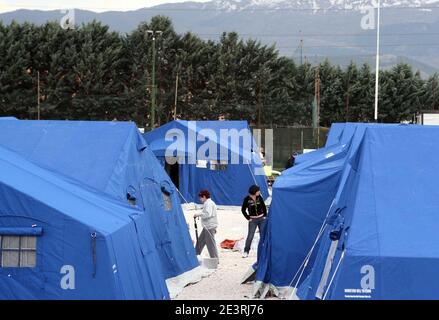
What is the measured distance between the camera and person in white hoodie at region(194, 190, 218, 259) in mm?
13359

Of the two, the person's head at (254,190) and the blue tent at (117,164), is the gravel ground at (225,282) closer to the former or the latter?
the blue tent at (117,164)

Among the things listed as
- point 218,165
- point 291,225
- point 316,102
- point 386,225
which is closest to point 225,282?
point 291,225

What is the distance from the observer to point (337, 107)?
50219 mm

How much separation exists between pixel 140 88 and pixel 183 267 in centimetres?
3463

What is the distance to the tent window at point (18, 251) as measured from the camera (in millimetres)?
7145

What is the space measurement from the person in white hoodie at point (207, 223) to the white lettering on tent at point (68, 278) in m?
6.13

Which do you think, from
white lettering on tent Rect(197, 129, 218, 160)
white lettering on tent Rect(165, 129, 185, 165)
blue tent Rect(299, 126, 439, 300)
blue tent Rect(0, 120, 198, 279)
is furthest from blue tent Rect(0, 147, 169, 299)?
white lettering on tent Rect(197, 129, 218, 160)

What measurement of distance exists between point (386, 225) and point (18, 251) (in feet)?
11.7

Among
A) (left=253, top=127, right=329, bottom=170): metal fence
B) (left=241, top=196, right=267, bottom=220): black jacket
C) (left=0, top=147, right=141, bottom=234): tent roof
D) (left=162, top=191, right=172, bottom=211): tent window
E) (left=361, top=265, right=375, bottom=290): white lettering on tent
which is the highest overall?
(left=0, top=147, right=141, bottom=234): tent roof

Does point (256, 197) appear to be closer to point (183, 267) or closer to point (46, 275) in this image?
point (183, 267)

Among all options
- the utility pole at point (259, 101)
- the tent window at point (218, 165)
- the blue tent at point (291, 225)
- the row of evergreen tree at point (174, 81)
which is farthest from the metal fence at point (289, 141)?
the blue tent at point (291, 225)

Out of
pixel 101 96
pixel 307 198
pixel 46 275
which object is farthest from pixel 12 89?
pixel 46 275

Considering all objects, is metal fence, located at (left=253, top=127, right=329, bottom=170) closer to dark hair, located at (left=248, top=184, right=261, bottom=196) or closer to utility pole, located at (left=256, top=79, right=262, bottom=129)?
utility pole, located at (left=256, top=79, right=262, bottom=129)

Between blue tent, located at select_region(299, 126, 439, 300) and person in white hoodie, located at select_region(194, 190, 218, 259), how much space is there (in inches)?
161
